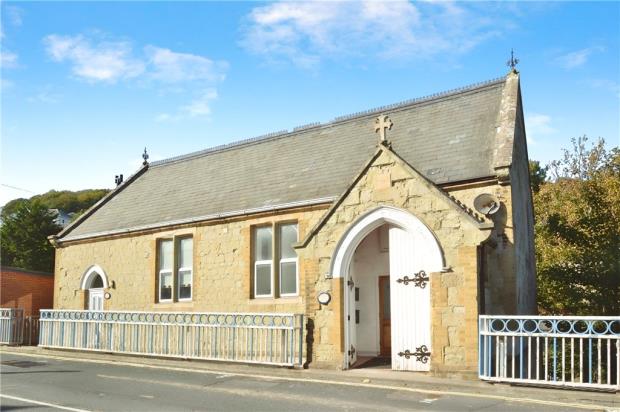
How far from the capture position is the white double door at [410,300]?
12.5m

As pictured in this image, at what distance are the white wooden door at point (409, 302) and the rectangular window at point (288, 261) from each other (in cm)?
424

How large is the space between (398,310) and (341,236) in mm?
2038

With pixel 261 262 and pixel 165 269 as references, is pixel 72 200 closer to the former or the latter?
pixel 165 269

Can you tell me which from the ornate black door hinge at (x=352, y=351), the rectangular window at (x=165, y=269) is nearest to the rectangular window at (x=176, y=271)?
the rectangular window at (x=165, y=269)

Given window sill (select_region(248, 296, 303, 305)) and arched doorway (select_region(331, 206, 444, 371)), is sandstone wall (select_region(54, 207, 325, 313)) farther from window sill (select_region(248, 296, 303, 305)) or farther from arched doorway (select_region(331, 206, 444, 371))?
arched doorway (select_region(331, 206, 444, 371))

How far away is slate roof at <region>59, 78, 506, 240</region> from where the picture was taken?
15422 mm

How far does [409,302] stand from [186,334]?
6260 mm

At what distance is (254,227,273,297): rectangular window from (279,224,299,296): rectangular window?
14.0 inches

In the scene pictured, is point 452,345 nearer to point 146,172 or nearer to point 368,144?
point 368,144

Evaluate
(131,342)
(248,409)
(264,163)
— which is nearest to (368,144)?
(264,163)

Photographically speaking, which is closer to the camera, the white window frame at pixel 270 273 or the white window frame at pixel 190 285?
the white window frame at pixel 270 273

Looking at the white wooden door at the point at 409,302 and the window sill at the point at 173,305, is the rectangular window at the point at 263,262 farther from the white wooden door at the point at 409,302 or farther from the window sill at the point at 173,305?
the white wooden door at the point at 409,302

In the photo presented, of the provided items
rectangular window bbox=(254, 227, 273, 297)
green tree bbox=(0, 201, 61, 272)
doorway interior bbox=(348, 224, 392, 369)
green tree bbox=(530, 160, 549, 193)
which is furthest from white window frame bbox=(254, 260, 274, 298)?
green tree bbox=(530, 160, 549, 193)

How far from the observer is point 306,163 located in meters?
18.7
